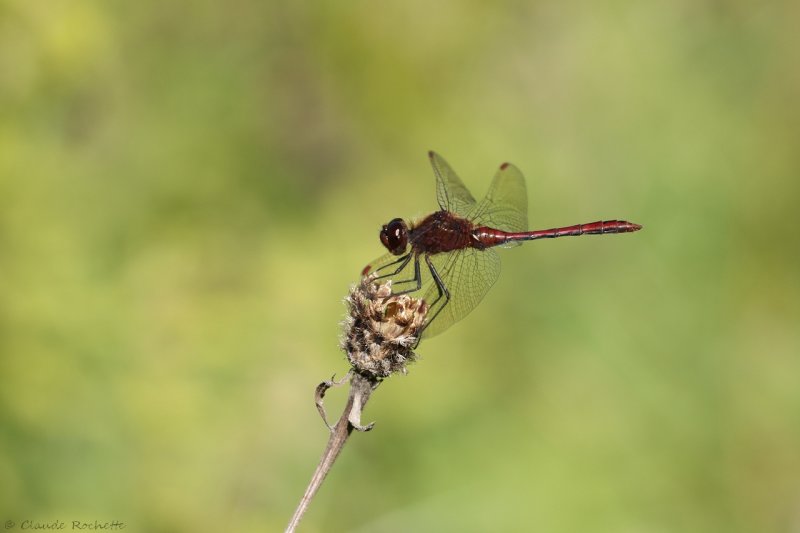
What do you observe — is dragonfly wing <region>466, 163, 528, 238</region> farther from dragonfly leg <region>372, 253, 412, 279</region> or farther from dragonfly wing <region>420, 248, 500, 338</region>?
dragonfly leg <region>372, 253, 412, 279</region>

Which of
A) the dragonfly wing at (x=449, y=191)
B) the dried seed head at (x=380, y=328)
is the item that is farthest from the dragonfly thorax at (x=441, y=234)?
the dried seed head at (x=380, y=328)

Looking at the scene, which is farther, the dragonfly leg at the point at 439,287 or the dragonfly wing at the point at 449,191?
the dragonfly wing at the point at 449,191

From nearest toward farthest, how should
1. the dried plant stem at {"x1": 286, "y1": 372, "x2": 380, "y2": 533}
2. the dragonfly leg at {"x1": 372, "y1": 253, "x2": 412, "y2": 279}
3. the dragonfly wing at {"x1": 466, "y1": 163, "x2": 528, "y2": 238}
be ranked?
the dried plant stem at {"x1": 286, "y1": 372, "x2": 380, "y2": 533} → the dragonfly leg at {"x1": 372, "y1": 253, "x2": 412, "y2": 279} → the dragonfly wing at {"x1": 466, "y1": 163, "x2": 528, "y2": 238}

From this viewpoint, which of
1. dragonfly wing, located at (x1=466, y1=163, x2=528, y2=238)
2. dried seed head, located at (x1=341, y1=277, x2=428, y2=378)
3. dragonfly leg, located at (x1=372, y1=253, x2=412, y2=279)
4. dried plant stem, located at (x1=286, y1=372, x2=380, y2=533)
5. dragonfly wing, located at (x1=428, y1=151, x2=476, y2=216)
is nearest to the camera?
dried plant stem, located at (x1=286, y1=372, x2=380, y2=533)

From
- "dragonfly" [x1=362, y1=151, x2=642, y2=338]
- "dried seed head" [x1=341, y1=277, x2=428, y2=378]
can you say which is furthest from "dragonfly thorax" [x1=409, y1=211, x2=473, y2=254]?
"dried seed head" [x1=341, y1=277, x2=428, y2=378]

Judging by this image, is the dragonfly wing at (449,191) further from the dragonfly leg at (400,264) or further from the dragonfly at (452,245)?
the dragonfly leg at (400,264)

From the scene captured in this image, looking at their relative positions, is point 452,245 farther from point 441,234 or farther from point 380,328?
point 380,328

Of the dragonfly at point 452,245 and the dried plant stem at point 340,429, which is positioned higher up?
the dragonfly at point 452,245
